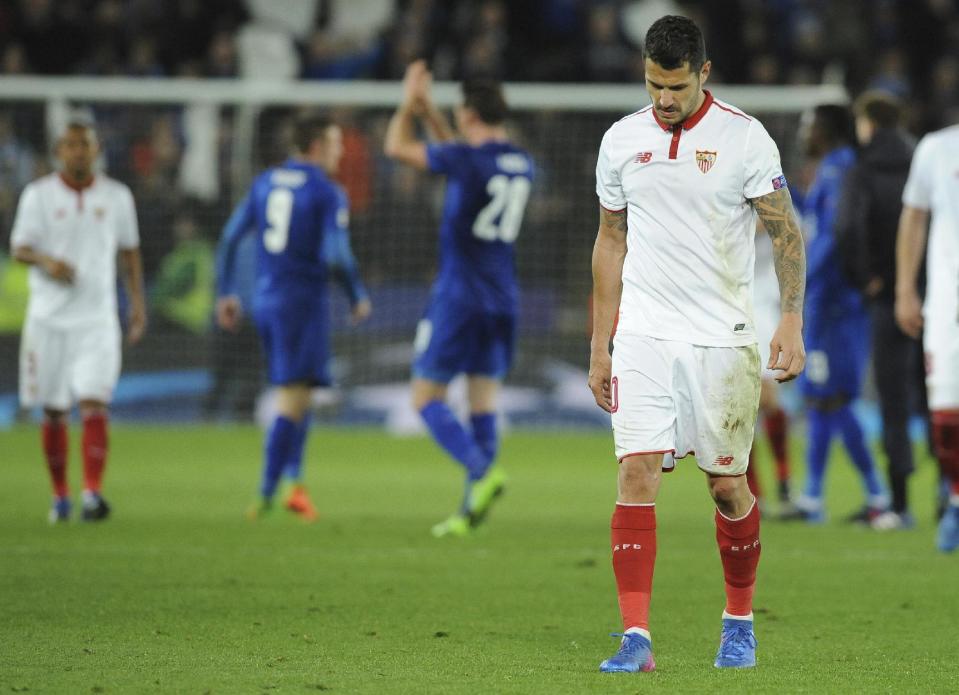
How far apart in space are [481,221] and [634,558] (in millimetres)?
4384

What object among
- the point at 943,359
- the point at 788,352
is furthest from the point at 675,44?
the point at 943,359

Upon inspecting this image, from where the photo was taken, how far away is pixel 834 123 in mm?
10352

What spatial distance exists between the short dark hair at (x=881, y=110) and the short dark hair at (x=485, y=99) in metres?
2.12

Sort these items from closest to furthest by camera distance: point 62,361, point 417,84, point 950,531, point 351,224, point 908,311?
point 908,311, point 950,531, point 417,84, point 62,361, point 351,224

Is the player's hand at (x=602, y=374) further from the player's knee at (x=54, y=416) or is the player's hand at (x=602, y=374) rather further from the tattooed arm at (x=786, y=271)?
the player's knee at (x=54, y=416)

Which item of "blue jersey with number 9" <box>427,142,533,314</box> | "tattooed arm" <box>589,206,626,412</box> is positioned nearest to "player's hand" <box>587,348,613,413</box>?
"tattooed arm" <box>589,206,626,412</box>

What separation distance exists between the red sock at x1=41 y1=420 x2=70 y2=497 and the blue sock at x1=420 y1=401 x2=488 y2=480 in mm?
2096

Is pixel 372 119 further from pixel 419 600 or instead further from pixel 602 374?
pixel 602 374

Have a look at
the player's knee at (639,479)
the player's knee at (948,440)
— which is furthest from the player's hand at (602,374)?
the player's knee at (948,440)

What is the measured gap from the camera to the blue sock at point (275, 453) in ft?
32.8

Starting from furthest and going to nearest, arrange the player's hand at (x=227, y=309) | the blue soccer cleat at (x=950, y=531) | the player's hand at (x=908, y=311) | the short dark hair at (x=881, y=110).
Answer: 1. the player's hand at (x=227, y=309)
2. the short dark hair at (x=881, y=110)
3. the blue soccer cleat at (x=950, y=531)
4. the player's hand at (x=908, y=311)

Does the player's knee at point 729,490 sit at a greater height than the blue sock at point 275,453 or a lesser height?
greater

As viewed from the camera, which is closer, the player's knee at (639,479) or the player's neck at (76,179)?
the player's knee at (639,479)

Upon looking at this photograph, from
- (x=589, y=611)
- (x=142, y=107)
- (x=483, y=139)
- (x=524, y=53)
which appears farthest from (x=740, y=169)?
(x=524, y=53)
